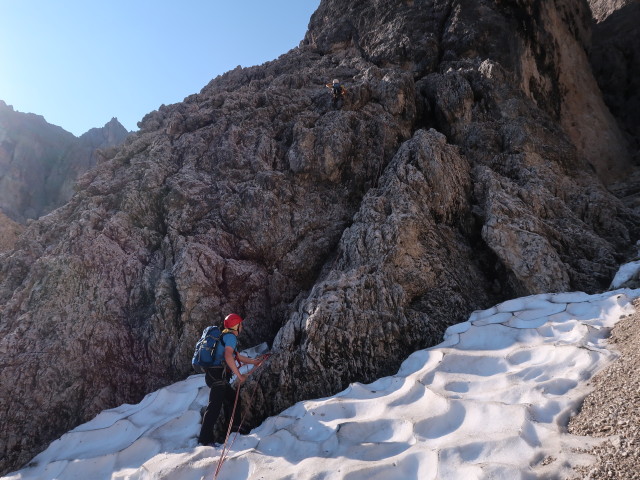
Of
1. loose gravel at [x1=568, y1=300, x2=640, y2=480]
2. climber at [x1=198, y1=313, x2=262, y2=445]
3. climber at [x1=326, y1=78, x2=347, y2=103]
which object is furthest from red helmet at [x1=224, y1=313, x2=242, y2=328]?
climber at [x1=326, y1=78, x2=347, y2=103]

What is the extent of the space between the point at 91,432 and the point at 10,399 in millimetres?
2820

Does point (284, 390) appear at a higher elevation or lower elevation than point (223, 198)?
lower

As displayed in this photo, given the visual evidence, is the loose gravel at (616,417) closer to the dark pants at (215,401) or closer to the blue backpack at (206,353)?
the dark pants at (215,401)

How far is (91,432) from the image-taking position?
8.73m

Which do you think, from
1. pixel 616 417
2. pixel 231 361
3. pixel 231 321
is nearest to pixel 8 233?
pixel 231 321

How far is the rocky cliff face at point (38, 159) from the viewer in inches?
1633

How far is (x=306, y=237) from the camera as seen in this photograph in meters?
13.6

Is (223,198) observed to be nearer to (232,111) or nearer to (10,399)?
(232,111)

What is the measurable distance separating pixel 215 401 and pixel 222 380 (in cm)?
41

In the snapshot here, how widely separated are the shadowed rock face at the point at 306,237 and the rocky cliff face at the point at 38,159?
1189 inches

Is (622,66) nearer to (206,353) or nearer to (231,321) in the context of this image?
(231,321)

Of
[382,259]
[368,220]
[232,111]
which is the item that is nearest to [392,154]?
[368,220]

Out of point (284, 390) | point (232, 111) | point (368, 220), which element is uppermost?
point (232, 111)

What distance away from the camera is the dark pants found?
7492 mm
